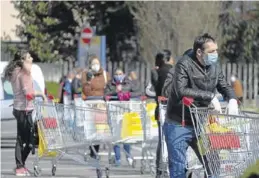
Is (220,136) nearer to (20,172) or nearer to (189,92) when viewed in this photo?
(189,92)

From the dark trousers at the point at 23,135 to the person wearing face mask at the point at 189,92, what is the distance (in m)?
5.66

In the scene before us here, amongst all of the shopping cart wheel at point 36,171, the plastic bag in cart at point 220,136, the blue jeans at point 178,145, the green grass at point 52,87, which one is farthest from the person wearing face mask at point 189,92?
the green grass at point 52,87

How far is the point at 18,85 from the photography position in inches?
587

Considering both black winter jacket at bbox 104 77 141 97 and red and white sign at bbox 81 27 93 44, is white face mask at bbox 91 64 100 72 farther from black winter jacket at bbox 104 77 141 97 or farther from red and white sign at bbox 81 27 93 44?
red and white sign at bbox 81 27 93 44

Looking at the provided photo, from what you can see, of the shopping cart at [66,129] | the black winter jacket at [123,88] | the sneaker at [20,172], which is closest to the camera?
the shopping cart at [66,129]

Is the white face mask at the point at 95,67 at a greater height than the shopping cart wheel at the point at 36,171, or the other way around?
the white face mask at the point at 95,67

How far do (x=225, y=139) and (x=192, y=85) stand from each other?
36.4 inches

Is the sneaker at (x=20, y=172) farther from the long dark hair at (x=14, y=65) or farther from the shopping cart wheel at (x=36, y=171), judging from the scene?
the long dark hair at (x=14, y=65)

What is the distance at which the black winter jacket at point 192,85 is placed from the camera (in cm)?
917

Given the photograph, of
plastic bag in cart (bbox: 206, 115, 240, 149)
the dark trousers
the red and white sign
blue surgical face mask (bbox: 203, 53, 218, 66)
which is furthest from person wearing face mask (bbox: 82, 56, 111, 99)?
the red and white sign

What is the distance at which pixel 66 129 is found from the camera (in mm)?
13758

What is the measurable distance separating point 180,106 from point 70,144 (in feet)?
15.2

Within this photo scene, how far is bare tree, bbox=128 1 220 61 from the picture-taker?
38688mm

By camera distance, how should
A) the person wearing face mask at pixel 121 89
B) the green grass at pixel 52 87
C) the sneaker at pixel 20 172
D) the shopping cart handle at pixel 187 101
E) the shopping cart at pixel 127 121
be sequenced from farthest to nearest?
1. the green grass at pixel 52 87
2. the person wearing face mask at pixel 121 89
3. the sneaker at pixel 20 172
4. the shopping cart at pixel 127 121
5. the shopping cart handle at pixel 187 101
